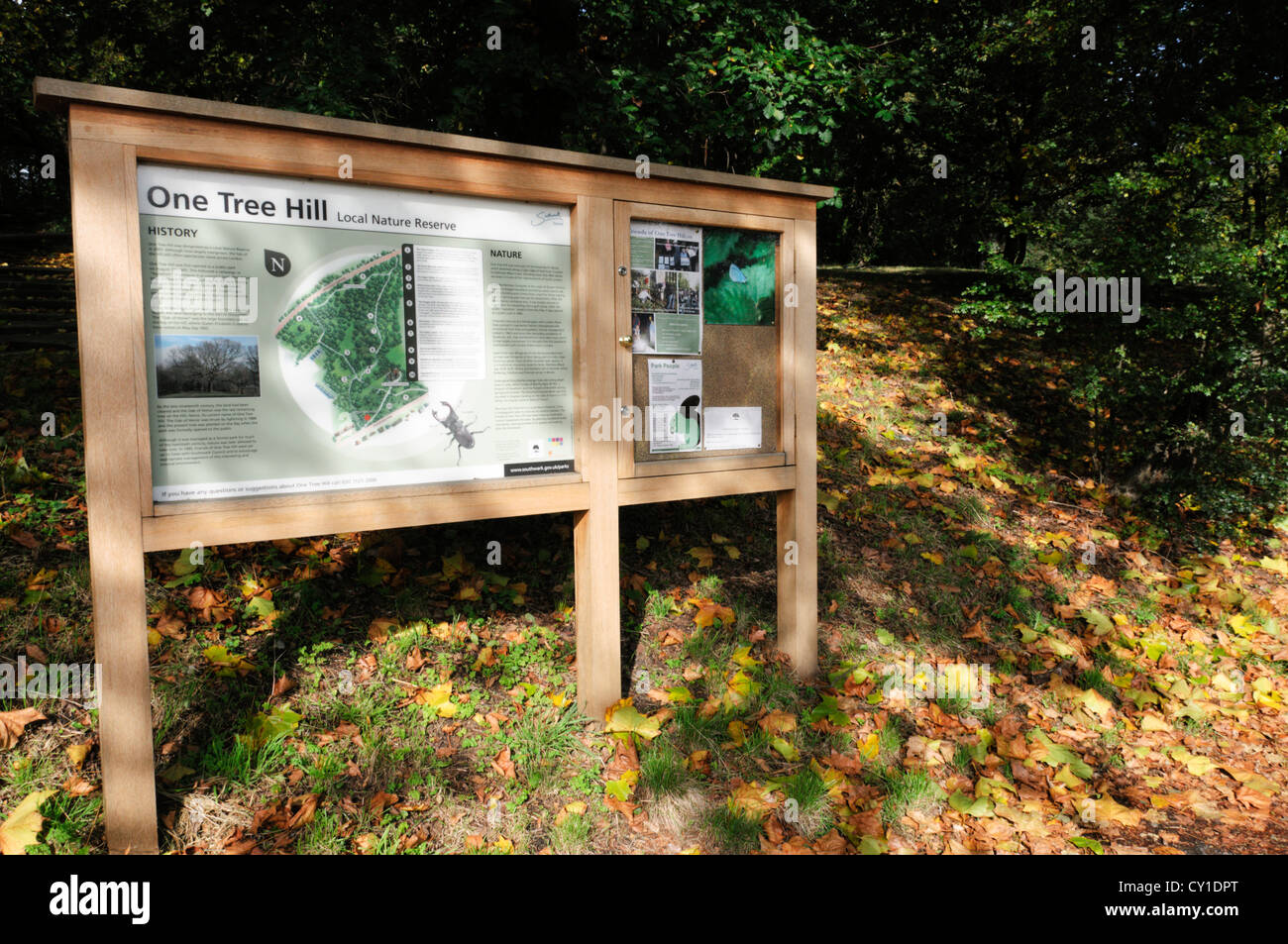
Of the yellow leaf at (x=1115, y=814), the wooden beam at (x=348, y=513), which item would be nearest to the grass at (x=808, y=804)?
the yellow leaf at (x=1115, y=814)

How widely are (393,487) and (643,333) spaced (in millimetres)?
1353

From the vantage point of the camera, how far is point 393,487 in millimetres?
3107

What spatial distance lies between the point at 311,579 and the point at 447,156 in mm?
2406

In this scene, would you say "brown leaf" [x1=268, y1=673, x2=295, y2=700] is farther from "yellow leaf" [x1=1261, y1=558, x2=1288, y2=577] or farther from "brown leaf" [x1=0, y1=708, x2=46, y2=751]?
"yellow leaf" [x1=1261, y1=558, x2=1288, y2=577]

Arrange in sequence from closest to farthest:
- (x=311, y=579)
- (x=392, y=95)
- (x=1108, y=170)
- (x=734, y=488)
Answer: (x=734, y=488) < (x=311, y=579) < (x=392, y=95) < (x=1108, y=170)

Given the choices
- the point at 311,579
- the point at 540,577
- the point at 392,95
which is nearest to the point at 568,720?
the point at 540,577

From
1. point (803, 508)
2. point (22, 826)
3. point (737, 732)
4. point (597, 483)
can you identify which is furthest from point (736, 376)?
point (22, 826)

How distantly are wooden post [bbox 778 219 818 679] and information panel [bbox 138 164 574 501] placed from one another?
4.35ft

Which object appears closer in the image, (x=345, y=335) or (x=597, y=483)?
(x=345, y=335)

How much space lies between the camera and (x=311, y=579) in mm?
4250

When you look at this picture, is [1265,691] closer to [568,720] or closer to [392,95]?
[568,720]

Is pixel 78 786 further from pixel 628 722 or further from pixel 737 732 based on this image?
pixel 737 732

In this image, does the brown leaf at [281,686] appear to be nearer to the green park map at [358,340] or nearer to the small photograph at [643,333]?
the green park map at [358,340]

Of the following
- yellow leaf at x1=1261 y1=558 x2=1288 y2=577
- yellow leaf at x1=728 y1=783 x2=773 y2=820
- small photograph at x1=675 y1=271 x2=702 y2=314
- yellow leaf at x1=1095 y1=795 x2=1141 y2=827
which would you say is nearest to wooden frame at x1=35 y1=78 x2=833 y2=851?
small photograph at x1=675 y1=271 x2=702 y2=314
